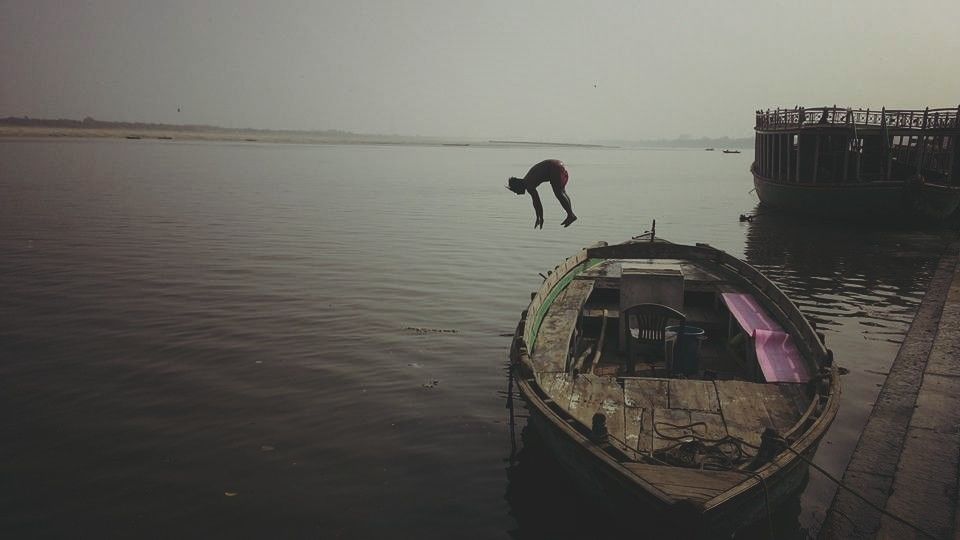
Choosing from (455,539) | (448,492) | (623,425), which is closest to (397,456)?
(448,492)

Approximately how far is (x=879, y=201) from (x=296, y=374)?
110ft

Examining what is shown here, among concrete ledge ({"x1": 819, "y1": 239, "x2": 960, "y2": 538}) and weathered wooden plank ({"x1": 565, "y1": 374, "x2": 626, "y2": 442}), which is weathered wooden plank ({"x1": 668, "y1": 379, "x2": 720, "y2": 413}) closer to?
weathered wooden plank ({"x1": 565, "y1": 374, "x2": 626, "y2": 442})

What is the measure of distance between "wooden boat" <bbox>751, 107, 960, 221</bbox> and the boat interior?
2482cm

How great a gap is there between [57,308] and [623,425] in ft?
48.7

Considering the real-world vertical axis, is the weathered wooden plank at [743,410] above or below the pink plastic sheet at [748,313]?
below

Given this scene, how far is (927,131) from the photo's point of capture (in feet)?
115

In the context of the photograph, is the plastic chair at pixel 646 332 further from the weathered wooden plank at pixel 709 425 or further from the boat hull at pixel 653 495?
the boat hull at pixel 653 495

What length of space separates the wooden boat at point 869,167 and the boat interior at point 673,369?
977 inches

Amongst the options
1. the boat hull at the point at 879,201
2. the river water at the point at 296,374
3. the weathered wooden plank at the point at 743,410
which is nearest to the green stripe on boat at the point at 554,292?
the river water at the point at 296,374

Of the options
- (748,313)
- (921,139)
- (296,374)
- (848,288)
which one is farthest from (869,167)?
(296,374)

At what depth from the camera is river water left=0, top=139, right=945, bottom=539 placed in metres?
7.65

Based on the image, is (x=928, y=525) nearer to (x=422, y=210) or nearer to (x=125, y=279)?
(x=125, y=279)

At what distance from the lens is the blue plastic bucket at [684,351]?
9578 mm

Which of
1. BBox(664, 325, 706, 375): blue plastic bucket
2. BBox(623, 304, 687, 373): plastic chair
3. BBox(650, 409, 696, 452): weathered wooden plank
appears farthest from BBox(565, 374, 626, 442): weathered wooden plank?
BBox(664, 325, 706, 375): blue plastic bucket
